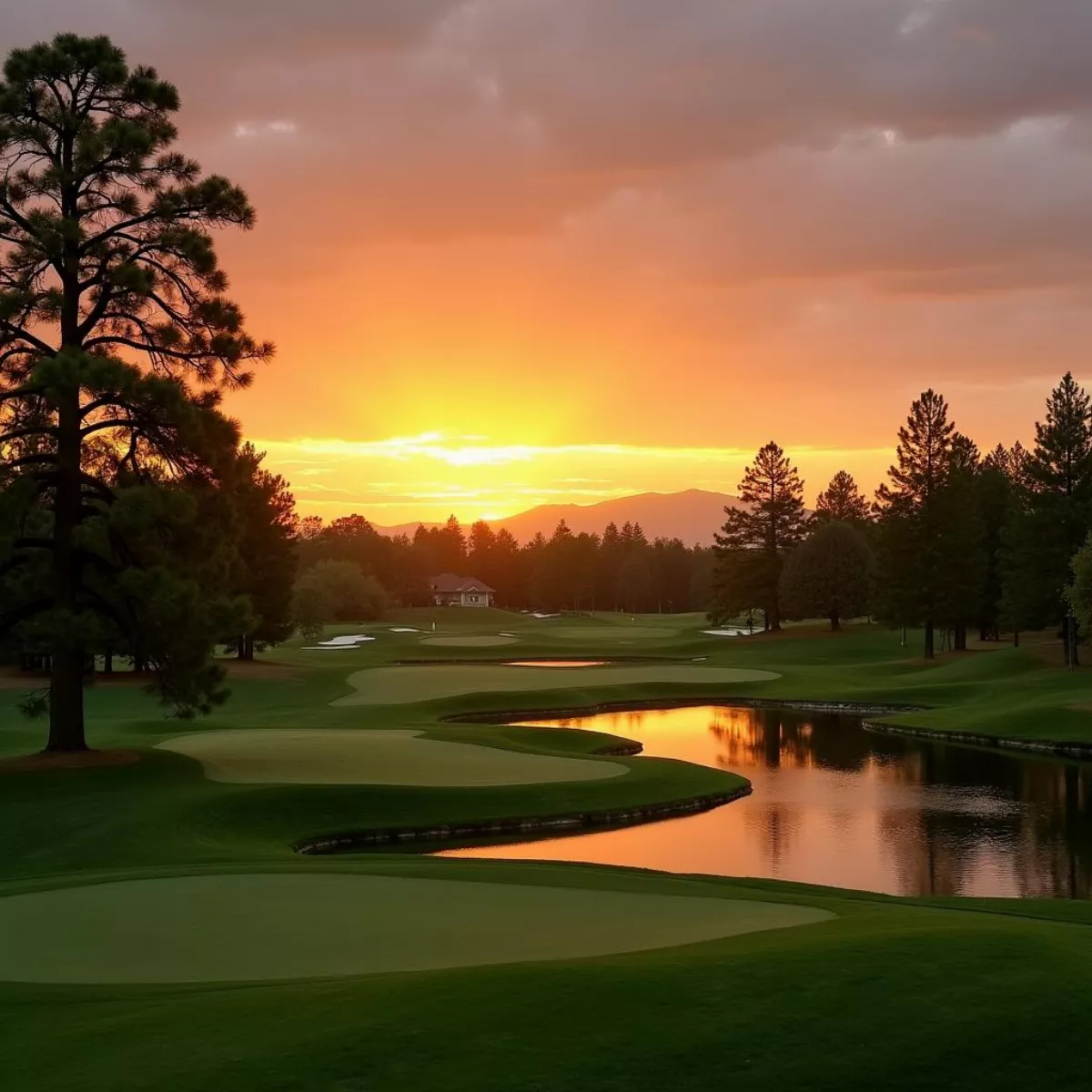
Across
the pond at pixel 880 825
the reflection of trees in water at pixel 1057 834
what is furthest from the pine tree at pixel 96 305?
the reflection of trees in water at pixel 1057 834

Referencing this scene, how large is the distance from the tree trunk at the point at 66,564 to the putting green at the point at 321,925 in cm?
1249

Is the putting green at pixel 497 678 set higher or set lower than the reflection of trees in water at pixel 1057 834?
higher

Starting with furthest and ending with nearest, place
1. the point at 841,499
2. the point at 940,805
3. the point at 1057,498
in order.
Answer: the point at 841,499, the point at 1057,498, the point at 940,805

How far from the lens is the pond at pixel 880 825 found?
2262 centimetres

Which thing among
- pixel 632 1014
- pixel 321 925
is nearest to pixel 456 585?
pixel 321 925

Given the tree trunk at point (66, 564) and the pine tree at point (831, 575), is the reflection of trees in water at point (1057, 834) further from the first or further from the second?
the pine tree at point (831, 575)

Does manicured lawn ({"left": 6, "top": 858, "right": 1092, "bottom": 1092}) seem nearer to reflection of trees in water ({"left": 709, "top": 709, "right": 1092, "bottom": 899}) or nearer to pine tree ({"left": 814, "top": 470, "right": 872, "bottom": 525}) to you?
reflection of trees in water ({"left": 709, "top": 709, "right": 1092, "bottom": 899})

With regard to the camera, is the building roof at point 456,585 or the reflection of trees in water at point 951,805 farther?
the building roof at point 456,585

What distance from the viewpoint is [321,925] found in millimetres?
13102

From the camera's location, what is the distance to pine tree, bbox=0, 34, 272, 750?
25.6 m

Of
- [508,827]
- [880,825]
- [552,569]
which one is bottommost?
[880,825]

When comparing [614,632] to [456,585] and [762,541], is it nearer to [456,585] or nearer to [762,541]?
[762,541]

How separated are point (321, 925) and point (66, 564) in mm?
16375

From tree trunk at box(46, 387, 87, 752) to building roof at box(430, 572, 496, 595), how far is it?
5964 inches
